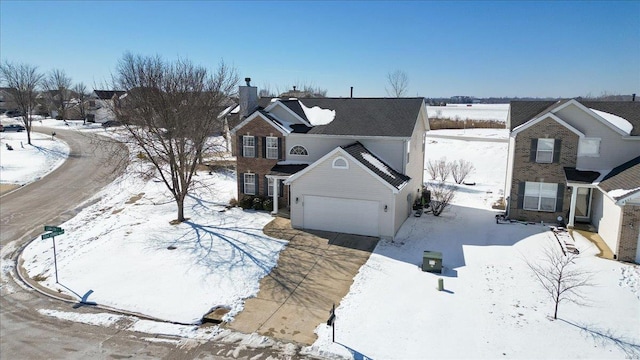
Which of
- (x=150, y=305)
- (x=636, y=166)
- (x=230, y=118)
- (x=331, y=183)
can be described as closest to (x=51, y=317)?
(x=150, y=305)

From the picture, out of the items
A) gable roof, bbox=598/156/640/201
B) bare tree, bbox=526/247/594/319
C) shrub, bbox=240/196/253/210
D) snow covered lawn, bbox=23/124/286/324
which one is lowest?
snow covered lawn, bbox=23/124/286/324

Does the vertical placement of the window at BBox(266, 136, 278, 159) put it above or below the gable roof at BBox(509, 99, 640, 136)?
below

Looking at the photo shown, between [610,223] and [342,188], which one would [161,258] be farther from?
[610,223]

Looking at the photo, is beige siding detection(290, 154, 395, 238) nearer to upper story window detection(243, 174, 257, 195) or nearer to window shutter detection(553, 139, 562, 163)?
upper story window detection(243, 174, 257, 195)

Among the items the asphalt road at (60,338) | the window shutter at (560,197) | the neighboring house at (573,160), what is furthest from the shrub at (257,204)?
the window shutter at (560,197)

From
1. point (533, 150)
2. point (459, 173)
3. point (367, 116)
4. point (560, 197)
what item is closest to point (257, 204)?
point (367, 116)

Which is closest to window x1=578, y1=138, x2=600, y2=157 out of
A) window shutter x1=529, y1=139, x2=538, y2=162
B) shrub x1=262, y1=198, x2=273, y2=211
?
window shutter x1=529, y1=139, x2=538, y2=162

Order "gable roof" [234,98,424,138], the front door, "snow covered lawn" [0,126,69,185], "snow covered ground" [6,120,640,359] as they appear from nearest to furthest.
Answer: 1. "snow covered ground" [6,120,640,359]
2. the front door
3. "gable roof" [234,98,424,138]
4. "snow covered lawn" [0,126,69,185]
